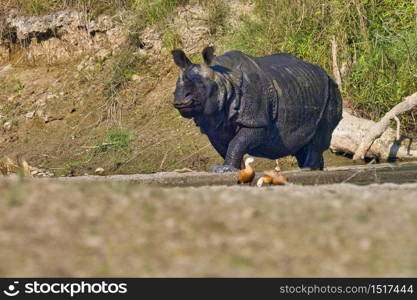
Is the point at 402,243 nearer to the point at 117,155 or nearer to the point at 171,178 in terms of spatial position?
the point at 171,178

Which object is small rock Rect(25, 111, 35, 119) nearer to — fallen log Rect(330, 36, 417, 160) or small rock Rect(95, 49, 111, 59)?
small rock Rect(95, 49, 111, 59)

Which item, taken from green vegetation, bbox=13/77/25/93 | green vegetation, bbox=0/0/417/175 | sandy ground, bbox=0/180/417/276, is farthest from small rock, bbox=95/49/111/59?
sandy ground, bbox=0/180/417/276

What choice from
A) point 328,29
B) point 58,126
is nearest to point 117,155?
point 58,126

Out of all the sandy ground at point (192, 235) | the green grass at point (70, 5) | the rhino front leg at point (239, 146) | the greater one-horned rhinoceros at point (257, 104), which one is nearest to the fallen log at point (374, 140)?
the greater one-horned rhinoceros at point (257, 104)

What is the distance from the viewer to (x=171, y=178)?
12.6 m

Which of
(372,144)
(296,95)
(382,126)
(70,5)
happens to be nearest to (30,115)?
(70,5)

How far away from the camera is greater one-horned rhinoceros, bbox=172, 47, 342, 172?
12.9 m

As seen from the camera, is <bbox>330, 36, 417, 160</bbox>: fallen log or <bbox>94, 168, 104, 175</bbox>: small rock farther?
<bbox>94, 168, 104, 175</bbox>: small rock

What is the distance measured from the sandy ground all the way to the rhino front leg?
19.7 ft

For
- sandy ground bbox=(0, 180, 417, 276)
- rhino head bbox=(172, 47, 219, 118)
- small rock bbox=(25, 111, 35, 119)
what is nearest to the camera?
sandy ground bbox=(0, 180, 417, 276)

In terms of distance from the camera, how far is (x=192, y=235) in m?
5.85

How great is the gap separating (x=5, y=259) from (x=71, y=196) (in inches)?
43.5

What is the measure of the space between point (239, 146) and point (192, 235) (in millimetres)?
7148

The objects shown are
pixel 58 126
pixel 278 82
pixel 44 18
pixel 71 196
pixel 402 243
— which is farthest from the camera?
pixel 44 18
